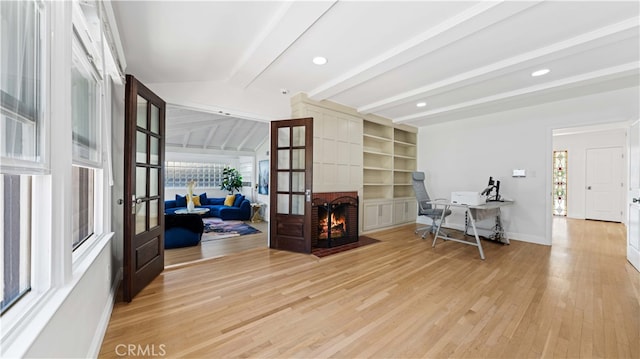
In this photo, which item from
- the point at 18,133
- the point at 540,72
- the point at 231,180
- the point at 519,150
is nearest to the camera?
the point at 18,133

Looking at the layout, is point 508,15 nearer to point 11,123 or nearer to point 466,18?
point 466,18

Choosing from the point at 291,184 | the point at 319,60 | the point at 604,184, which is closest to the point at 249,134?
the point at 291,184

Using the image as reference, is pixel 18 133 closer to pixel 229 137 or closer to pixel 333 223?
pixel 333 223

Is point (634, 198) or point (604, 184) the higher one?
point (604, 184)

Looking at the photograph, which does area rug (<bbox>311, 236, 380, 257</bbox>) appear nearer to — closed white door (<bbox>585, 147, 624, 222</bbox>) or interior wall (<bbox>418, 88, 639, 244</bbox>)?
interior wall (<bbox>418, 88, 639, 244</bbox>)

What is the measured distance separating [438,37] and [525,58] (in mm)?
1196

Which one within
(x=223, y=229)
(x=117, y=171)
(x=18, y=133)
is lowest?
(x=223, y=229)

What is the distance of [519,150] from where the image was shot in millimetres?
4605

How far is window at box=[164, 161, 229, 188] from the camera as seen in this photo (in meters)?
8.21

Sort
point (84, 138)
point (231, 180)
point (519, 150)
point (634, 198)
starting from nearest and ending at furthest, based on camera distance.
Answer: point (84, 138), point (634, 198), point (519, 150), point (231, 180)

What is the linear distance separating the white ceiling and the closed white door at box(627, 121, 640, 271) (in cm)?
59

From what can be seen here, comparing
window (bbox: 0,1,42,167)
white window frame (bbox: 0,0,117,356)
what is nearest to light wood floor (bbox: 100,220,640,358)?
white window frame (bbox: 0,0,117,356)

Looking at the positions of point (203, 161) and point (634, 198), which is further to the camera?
point (203, 161)

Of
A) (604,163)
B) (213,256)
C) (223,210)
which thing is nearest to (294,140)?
(213,256)
